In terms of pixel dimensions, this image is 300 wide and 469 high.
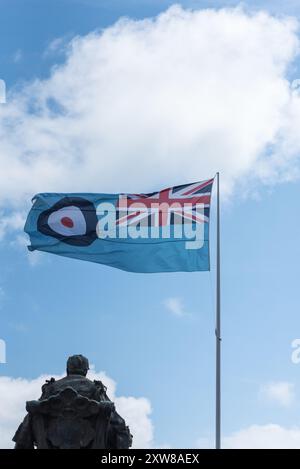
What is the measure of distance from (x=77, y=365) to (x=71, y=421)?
4.25 ft

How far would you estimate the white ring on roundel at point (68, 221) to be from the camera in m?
28.1

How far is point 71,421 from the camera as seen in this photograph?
17734mm

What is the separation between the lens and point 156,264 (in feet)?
91.3

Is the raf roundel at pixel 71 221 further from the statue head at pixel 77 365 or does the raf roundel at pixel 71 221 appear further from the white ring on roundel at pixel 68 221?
the statue head at pixel 77 365

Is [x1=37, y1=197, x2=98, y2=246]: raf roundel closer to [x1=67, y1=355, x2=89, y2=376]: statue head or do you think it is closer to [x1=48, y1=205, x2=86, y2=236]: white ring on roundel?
[x1=48, y1=205, x2=86, y2=236]: white ring on roundel

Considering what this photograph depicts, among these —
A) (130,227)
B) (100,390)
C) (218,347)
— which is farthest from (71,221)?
(100,390)

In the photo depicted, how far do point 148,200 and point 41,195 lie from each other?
132 inches

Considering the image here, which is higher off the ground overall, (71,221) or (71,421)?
(71,221)

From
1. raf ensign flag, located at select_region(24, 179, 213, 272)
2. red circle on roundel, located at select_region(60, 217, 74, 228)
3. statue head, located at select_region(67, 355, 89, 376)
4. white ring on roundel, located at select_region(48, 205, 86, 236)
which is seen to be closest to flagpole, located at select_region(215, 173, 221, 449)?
raf ensign flag, located at select_region(24, 179, 213, 272)

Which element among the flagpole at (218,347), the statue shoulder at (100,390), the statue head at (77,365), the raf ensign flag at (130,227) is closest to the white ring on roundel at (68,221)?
the raf ensign flag at (130,227)

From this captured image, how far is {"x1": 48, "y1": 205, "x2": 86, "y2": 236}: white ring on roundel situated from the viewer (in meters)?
28.1

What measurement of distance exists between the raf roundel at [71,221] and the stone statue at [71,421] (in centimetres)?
1035

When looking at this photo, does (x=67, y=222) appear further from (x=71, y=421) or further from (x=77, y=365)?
(x=71, y=421)
